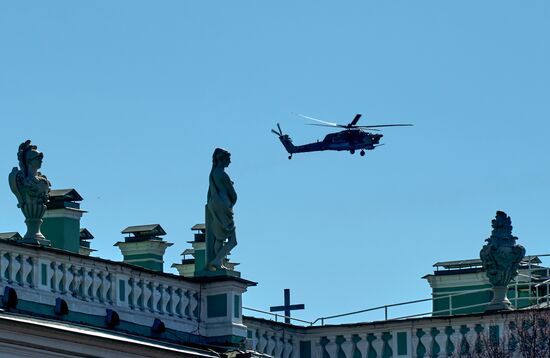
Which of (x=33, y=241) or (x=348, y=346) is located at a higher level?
(x=33, y=241)

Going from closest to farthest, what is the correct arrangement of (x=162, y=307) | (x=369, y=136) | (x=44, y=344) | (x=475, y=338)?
(x=44, y=344) → (x=162, y=307) → (x=475, y=338) → (x=369, y=136)

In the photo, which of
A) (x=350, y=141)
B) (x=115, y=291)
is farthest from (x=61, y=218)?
(x=350, y=141)

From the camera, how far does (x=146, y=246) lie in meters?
48.4

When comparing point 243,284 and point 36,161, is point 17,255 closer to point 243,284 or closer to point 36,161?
point 36,161

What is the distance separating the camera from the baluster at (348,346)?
45.5m

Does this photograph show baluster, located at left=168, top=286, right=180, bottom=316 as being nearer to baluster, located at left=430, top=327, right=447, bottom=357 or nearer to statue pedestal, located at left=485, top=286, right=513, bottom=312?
baluster, located at left=430, top=327, right=447, bottom=357

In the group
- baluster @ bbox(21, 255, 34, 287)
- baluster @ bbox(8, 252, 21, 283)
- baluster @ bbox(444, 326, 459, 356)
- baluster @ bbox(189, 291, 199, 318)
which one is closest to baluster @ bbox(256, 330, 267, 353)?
baluster @ bbox(189, 291, 199, 318)

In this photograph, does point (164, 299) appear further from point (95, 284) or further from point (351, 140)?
point (351, 140)

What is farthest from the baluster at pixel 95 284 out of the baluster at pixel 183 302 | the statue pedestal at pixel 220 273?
the statue pedestal at pixel 220 273

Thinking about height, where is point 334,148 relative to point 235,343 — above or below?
above

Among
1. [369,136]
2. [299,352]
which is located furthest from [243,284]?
[369,136]

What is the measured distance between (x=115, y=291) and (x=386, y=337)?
7.42 meters

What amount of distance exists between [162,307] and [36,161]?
4.20 m

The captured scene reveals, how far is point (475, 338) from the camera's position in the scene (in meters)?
44.4
